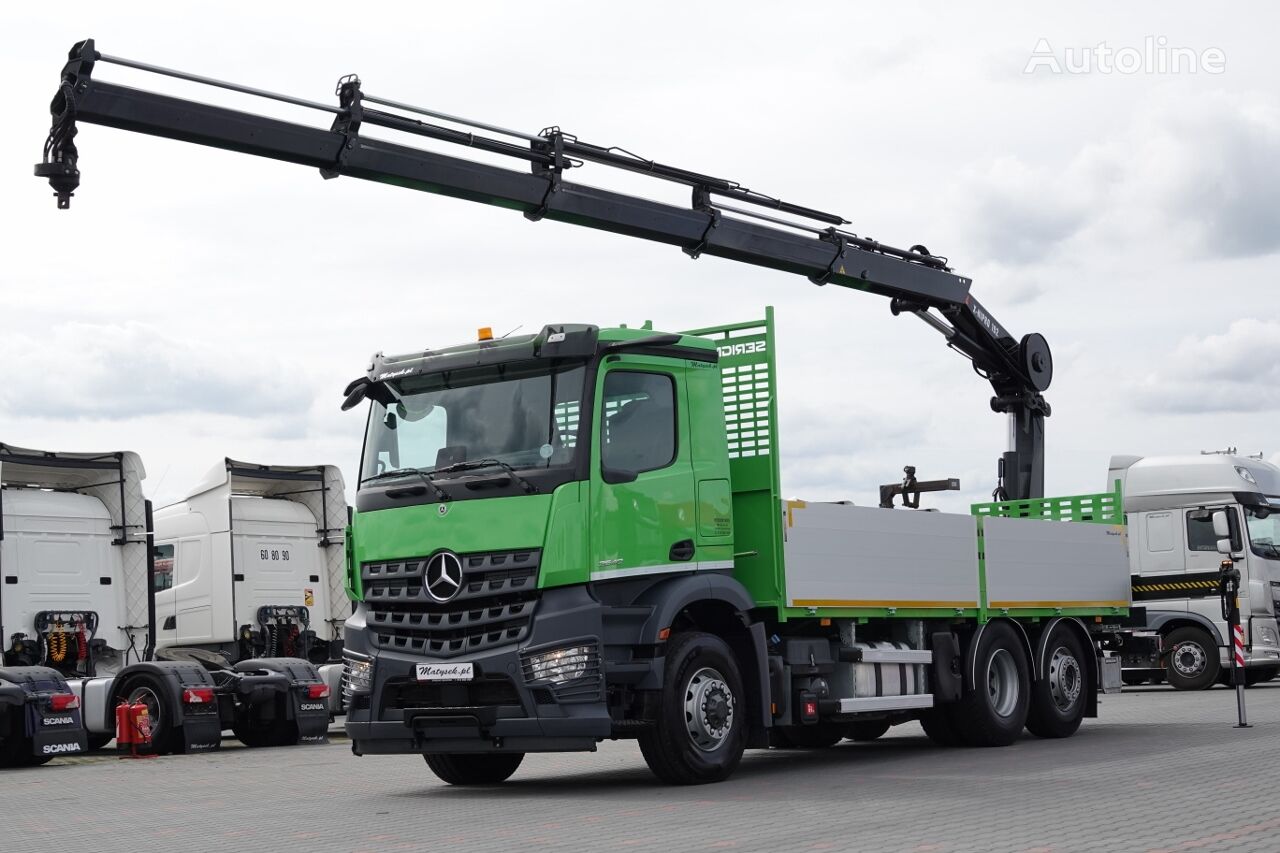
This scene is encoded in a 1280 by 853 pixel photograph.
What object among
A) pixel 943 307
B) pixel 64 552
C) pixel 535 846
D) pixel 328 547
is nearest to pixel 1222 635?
pixel 943 307

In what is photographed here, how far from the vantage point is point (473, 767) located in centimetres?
1284

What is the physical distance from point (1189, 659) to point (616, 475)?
15532 millimetres

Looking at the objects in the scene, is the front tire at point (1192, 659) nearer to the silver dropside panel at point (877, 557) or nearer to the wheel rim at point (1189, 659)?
the wheel rim at point (1189, 659)

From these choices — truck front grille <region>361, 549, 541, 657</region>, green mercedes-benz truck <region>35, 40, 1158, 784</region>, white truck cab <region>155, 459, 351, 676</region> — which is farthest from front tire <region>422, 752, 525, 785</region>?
white truck cab <region>155, 459, 351, 676</region>

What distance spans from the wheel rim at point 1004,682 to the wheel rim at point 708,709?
13.3ft

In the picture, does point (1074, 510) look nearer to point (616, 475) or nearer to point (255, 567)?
point (616, 475)

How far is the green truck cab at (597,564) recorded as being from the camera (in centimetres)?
1119

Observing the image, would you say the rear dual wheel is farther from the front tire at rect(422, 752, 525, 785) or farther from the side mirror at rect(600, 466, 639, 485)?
the side mirror at rect(600, 466, 639, 485)

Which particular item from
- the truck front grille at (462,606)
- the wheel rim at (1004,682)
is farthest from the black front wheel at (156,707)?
the wheel rim at (1004,682)

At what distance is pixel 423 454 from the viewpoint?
472 inches

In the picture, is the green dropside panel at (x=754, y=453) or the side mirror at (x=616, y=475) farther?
the green dropside panel at (x=754, y=453)

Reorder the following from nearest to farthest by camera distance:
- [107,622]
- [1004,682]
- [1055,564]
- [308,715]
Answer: [1004,682] < [1055,564] < [308,715] < [107,622]

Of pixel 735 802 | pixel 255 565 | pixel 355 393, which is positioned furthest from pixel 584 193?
pixel 255 565

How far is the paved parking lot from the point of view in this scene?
8695 mm
